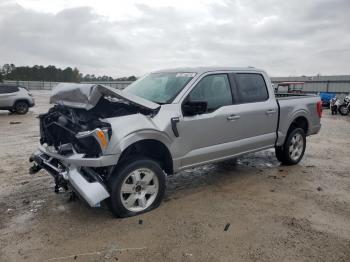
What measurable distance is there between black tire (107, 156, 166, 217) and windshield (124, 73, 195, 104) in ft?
3.03

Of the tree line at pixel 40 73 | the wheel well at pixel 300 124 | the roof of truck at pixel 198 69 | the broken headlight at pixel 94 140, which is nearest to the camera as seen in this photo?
the broken headlight at pixel 94 140

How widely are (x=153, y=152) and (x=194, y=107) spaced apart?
831 mm

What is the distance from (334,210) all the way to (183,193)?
6.87 feet

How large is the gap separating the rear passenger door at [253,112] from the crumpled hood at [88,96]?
1.61 meters

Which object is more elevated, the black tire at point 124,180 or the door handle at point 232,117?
the door handle at point 232,117

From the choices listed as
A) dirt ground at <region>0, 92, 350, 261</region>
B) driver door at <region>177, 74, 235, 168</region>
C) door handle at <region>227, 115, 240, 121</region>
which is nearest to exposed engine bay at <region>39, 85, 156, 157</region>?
driver door at <region>177, 74, 235, 168</region>

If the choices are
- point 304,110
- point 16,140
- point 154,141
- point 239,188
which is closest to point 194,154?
point 154,141

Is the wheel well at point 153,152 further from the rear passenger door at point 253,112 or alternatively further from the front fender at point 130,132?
the rear passenger door at point 253,112

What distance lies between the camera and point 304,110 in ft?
21.6

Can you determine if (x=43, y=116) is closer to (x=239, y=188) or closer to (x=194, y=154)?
(x=194, y=154)

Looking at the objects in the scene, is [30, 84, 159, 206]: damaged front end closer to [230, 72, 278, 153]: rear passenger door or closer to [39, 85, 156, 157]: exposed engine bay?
[39, 85, 156, 157]: exposed engine bay

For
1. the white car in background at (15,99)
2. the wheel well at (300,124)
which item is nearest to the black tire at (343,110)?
the wheel well at (300,124)

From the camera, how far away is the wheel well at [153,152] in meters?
4.23

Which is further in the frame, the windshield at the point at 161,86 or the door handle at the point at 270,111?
the door handle at the point at 270,111
